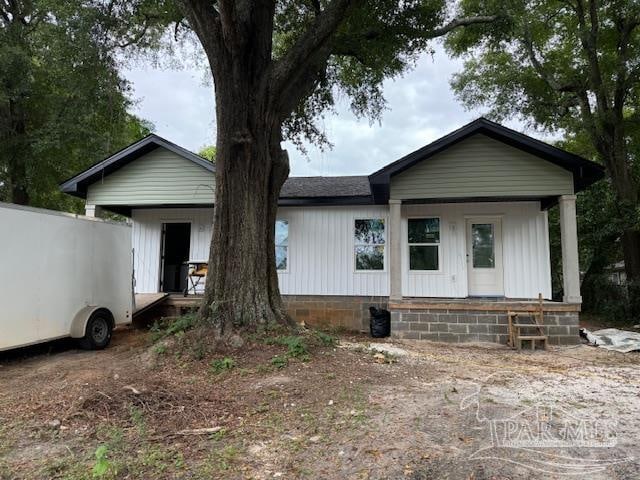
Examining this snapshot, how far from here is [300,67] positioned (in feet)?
23.4

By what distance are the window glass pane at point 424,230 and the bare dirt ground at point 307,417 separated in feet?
16.3

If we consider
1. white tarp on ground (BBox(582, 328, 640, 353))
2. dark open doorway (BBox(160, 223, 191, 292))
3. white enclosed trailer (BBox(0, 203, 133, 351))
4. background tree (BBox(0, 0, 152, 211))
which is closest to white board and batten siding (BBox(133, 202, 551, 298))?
dark open doorway (BBox(160, 223, 191, 292))

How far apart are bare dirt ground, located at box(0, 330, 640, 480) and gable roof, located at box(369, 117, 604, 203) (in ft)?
14.0

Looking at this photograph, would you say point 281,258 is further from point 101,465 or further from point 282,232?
point 101,465

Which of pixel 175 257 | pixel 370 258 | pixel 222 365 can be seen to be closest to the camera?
pixel 222 365

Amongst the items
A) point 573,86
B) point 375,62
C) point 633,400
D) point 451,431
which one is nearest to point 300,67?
point 375,62

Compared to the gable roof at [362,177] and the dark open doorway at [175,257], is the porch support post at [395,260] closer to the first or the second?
the gable roof at [362,177]

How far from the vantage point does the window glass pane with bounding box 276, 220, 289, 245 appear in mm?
11629

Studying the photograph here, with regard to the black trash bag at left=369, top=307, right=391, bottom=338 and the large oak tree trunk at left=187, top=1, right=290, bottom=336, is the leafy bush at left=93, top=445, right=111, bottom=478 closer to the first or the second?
the large oak tree trunk at left=187, top=1, right=290, bottom=336

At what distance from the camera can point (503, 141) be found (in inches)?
368

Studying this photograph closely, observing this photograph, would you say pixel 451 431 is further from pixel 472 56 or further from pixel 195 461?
pixel 472 56

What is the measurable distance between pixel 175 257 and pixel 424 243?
294 inches

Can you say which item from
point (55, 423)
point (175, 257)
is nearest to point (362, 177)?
point (175, 257)

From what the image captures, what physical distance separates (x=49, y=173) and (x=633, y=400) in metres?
A: 16.9
